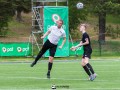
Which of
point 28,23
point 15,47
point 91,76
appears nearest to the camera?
point 91,76

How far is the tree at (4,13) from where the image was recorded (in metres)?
57.2

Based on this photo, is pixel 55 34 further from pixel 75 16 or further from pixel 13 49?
pixel 75 16

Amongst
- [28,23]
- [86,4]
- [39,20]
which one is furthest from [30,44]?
[28,23]

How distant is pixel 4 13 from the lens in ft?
191

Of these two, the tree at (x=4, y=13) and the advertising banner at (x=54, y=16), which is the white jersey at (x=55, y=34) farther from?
the tree at (x=4, y=13)

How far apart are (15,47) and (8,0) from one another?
82.5 feet

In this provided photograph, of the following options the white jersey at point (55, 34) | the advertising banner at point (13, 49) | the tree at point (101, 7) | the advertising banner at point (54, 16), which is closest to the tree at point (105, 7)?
the tree at point (101, 7)

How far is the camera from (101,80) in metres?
17.1

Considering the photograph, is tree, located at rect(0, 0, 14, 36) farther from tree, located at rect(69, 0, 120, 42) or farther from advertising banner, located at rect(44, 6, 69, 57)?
advertising banner, located at rect(44, 6, 69, 57)

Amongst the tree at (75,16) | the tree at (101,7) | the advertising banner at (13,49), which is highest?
the tree at (101,7)

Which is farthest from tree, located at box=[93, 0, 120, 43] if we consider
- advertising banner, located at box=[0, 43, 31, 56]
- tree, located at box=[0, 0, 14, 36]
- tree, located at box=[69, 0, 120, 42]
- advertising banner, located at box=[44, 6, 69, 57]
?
advertising banner, located at box=[0, 43, 31, 56]

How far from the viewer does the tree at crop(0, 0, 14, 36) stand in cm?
5719

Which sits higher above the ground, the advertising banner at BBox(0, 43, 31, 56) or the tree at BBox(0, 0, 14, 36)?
the tree at BBox(0, 0, 14, 36)

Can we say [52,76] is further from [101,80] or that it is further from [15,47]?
[15,47]
